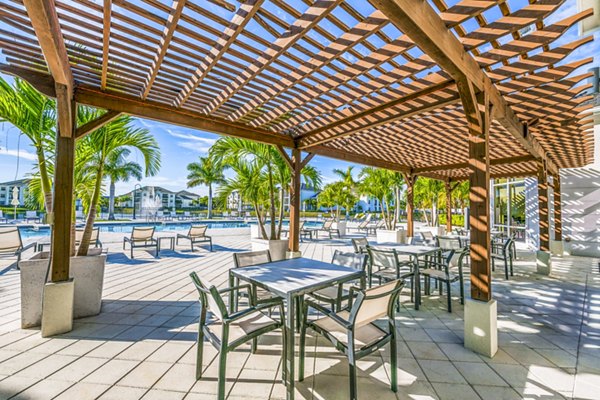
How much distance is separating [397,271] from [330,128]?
8.40 ft

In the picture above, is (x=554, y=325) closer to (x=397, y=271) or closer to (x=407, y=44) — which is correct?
(x=397, y=271)

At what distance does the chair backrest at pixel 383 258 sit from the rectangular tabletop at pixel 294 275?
1.26 meters

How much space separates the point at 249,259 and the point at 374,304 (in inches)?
73.5

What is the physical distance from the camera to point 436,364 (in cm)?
238

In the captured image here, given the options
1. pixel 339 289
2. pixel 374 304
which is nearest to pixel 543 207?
pixel 339 289

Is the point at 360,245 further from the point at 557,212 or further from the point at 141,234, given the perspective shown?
the point at 557,212

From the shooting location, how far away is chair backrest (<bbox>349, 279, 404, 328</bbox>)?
1853 millimetres

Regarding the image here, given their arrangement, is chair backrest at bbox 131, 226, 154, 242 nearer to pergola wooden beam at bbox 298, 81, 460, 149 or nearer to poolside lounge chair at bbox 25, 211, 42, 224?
pergola wooden beam at bbox 298, 81, 460, 149

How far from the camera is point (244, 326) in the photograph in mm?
2139

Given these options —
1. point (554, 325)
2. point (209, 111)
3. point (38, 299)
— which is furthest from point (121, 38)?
point (554, 325)

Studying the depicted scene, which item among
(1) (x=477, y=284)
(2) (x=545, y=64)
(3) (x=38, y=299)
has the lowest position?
(3) (x=38, y=299)

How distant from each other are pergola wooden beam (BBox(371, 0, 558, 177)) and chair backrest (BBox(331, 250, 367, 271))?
2.12m

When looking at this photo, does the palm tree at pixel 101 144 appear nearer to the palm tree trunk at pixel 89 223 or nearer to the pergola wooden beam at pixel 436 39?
the palm tree trunk at pixel 89 223

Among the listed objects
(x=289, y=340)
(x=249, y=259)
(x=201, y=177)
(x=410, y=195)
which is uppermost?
(x=201, y=177)
